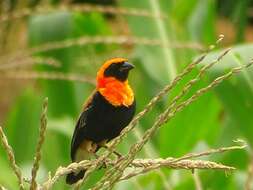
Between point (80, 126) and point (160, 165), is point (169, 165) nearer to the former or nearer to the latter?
point (160, 165)

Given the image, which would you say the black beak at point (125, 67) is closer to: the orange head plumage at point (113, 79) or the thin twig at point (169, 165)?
the orange head plumage at point (113, 79)

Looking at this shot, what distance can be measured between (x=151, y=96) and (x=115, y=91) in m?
2.16

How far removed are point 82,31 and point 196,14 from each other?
71cm

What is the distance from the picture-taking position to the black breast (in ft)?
5.62

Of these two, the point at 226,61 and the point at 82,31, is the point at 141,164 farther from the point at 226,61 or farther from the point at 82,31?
the point at 82,31

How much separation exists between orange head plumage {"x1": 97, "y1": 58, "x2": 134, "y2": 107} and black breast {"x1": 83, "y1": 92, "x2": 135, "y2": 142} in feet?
0.05

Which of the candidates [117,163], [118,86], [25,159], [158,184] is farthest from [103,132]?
[25,159]

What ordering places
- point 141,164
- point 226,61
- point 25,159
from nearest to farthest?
point 141,164, point 226,61, point 25,159

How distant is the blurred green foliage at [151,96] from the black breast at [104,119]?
84cm

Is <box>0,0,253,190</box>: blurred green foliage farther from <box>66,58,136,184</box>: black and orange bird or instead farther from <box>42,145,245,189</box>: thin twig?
<box>42,145,245,189</box>: thin twig

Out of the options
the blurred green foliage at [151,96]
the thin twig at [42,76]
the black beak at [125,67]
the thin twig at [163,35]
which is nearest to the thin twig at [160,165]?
the black beak at [125,67]

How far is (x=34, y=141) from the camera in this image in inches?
154

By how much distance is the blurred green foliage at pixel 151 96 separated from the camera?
275cm

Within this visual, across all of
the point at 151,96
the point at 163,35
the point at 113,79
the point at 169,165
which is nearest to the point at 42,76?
the point at 113,79
